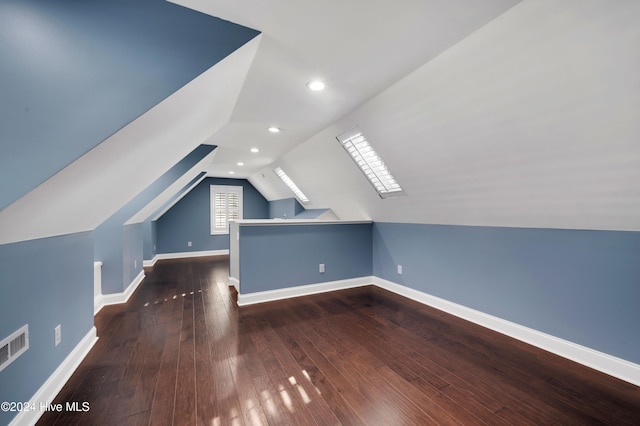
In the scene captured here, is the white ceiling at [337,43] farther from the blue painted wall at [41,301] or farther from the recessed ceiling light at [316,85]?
the blue painted wall at [41,301]

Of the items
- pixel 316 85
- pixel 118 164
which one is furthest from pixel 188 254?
pixel 316 85

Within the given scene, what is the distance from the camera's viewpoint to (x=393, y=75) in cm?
205

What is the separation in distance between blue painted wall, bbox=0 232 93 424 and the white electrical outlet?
3cm

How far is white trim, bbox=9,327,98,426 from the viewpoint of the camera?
1.43 metres

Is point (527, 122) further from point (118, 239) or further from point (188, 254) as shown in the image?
point (188, 254)

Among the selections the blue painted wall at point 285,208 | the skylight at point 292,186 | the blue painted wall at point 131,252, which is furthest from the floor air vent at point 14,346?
the blue painted wall at point 285,208

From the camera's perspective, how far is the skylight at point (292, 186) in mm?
5934

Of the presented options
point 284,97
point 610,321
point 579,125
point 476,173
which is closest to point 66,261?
point 284,97

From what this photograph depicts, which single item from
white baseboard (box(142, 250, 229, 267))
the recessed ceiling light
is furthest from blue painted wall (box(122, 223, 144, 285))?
the recessed ceiling light

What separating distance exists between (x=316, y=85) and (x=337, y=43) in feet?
1.88

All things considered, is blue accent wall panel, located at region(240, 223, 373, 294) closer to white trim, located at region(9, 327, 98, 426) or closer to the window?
white trim, located at region(9, 327, 98, 426)

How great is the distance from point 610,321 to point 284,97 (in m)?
3.16

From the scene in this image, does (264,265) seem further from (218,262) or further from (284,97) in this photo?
(218,262)

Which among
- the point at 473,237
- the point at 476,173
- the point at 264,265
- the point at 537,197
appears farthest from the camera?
the point at 264,265
